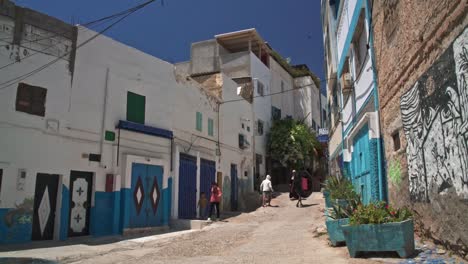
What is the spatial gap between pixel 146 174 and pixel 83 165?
9.14ft

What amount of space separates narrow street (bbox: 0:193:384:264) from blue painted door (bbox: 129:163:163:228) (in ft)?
5.91

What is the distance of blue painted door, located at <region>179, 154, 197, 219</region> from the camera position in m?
16.9

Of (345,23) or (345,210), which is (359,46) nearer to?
(345,23)

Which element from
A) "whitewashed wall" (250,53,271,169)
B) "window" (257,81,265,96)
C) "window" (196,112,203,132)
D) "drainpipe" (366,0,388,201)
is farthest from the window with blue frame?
"drainpipe" (366,0,388,201)

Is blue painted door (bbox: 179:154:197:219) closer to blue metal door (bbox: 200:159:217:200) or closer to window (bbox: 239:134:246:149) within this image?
blue metal door (bbox: 200:159:217:200)

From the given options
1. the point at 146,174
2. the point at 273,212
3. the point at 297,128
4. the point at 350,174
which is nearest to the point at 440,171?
the point at 350,174

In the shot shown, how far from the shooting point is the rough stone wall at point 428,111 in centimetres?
537

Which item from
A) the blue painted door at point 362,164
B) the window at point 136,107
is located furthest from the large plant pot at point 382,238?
the window at point 136,107

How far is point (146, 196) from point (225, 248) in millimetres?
5615

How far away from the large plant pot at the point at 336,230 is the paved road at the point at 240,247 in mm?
198

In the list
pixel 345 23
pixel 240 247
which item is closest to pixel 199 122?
pixel 345 23

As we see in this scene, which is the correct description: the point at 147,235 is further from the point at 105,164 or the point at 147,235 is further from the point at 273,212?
the point at 273,212

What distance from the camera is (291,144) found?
94.4 feet

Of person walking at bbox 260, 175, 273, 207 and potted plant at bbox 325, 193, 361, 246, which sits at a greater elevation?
person walking at bbox 260, 175, 273, 207
